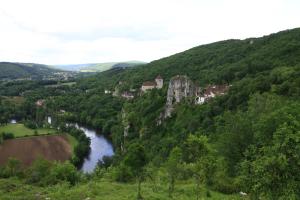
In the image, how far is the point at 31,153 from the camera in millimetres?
83125

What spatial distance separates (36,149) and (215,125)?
49.2m

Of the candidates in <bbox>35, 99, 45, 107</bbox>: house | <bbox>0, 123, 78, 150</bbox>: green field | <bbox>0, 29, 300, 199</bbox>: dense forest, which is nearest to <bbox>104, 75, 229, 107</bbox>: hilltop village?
<bbox>0, 29, 300, 199</bbox>: dense forest

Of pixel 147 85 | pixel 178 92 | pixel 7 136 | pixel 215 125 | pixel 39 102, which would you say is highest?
pixel 178 92

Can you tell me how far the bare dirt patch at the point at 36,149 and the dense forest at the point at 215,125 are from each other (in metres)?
14.5

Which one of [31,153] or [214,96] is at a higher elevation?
[214,96]

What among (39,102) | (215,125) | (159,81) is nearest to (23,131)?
(159,81)

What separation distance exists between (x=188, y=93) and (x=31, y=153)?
4136 centimetres

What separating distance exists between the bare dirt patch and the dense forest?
1452 centimetres

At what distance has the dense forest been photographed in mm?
12547

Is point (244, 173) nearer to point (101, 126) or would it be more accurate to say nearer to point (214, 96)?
point (214, 96)

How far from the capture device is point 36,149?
8775 centimetres

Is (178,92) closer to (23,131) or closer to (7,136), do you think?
(7,136)

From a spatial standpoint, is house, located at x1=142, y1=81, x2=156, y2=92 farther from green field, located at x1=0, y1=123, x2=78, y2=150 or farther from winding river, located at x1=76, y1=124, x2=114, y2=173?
green field, located at x1=0, y1=123, x2=78, y2=150

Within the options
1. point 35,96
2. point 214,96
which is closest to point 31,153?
point 214,96
